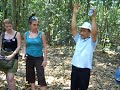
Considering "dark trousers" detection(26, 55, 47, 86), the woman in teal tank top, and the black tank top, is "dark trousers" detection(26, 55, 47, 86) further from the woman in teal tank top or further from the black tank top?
the black tank top

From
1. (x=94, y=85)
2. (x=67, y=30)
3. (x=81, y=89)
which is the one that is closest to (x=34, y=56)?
(x=81, y=89)

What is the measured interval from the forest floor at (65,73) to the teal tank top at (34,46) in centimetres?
138

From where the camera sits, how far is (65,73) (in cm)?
846

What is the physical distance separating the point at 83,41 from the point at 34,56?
123 cm

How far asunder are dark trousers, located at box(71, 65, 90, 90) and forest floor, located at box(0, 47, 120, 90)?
1955 mm

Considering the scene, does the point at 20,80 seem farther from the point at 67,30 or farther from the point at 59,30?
the point at 59,30

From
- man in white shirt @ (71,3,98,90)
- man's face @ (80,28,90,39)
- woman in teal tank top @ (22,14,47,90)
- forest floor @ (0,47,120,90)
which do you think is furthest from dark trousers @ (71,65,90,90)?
forest floor @ (0,47,120,90)

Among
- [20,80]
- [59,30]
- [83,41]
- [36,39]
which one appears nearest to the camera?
[83,41]

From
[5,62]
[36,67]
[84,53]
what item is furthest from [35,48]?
[84,53]

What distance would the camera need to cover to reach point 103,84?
25.7 ft

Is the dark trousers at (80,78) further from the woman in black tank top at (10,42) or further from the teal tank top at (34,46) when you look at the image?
the woman in black tank top at (10,42)

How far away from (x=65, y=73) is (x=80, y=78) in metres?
3.33

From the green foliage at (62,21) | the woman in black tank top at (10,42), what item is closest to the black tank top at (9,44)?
the woman in black tank top at (10,42)

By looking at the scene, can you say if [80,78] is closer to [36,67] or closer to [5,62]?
[36,67]
